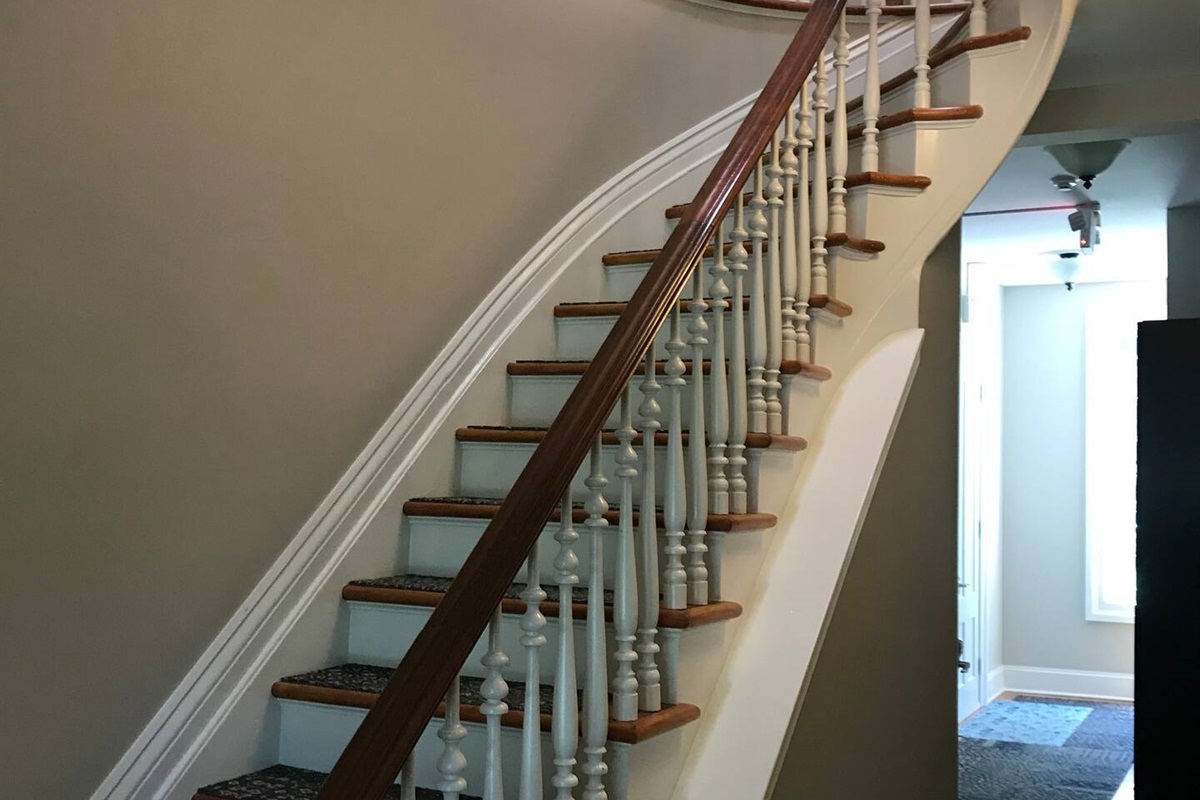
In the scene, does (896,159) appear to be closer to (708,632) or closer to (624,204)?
(624,204)

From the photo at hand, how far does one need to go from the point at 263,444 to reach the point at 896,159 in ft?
6.27

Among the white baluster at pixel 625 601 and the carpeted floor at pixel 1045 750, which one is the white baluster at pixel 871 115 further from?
the carpeted floor at pixel 1045 750

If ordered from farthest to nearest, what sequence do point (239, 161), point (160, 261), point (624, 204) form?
point (624, 204), point (239, 161), point (160, 261)

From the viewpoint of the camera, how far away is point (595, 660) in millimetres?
1855

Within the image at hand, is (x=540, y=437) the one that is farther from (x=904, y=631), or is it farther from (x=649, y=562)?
(x=904, y=631)

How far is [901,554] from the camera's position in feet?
9.92

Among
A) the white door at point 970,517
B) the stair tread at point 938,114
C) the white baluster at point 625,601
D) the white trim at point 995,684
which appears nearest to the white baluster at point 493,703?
the white baluster at point 625,601

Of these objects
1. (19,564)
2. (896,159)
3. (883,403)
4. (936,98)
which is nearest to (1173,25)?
(936,98)

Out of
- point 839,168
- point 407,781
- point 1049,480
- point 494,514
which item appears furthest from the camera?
point 1049,480

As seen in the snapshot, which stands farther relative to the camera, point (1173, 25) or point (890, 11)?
point (890, 11)

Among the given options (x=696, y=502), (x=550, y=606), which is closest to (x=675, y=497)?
(x=696, y=502)

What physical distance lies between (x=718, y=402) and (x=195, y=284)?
1112mm

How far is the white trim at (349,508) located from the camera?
2221 millimetres

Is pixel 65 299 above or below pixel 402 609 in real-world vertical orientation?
above
